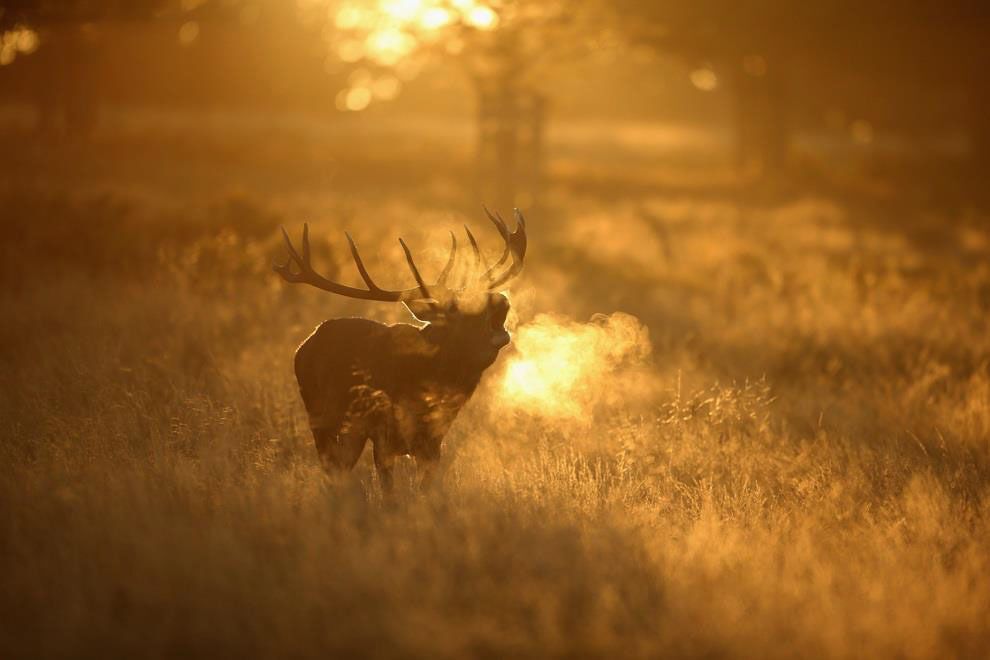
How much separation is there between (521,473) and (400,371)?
3.32ft

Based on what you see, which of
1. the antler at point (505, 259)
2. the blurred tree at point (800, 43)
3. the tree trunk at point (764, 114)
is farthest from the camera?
the tree trunk at point (764, 114)

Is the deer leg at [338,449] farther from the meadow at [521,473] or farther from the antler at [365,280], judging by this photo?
the antler at [365,280]

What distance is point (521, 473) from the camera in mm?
6309

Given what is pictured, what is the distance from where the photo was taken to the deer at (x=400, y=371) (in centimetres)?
570

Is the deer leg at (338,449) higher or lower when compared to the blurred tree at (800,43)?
lower

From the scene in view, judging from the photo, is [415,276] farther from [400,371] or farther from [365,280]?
[400,371]

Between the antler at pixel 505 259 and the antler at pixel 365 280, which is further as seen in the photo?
the antler at pixel 505 259

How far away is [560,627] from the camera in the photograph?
454cm

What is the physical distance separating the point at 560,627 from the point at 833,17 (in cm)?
2395

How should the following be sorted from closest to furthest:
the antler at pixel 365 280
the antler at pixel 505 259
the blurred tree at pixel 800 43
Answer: the antler at pixel 365 280
the antler at pixel 505 259
the blurred tree at pixel 800 43

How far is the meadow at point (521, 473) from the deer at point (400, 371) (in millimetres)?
255

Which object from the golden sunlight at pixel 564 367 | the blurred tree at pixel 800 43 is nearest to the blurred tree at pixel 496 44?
the blurred tree at pixel 800 43

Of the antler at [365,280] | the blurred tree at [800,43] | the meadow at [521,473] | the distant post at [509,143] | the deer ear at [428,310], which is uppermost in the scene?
the blurred tree at [800,43]

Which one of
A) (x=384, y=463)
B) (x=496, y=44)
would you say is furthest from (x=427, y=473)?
(x=496, y=44)
